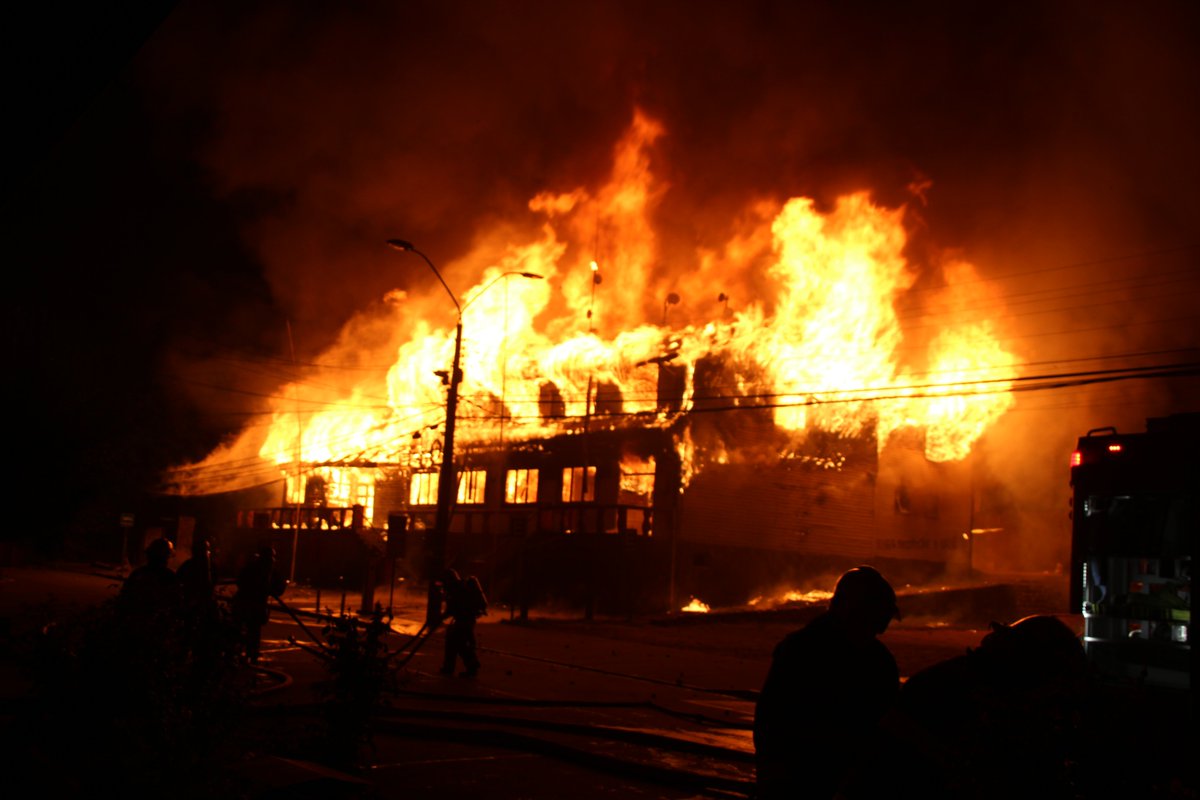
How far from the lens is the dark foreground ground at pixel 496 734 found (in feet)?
14.9

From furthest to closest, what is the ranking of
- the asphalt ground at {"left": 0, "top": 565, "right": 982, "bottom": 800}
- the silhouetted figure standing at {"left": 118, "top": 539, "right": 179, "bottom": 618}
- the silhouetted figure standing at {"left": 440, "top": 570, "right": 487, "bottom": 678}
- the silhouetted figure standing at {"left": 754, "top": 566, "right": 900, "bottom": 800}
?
the silhouetted figure standing at {"left": 440, "top": 570, "right": 487, "bottom": 678} → the asphalt ground at {"left": 0, "top": 565, "right": 982, "bottom": 800} → the silhouetted figure standing at {"left": 118, "top": 539, "right": 179, "bottom": 618} → the silhouetted figure standing at {"left": 754, "top": 566, "right": 900, "bottom": 800}

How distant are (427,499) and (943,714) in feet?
146

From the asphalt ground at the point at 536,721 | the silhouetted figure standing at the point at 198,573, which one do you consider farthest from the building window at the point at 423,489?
the silhouetted figure standing at the point at 198,573

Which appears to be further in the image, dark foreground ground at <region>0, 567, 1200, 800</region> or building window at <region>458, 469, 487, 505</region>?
building window at <region>458, 469, 487, 505</region>

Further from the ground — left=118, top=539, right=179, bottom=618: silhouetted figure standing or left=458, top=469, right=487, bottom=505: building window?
left=458, top=469, right=487, bottom=505: building window

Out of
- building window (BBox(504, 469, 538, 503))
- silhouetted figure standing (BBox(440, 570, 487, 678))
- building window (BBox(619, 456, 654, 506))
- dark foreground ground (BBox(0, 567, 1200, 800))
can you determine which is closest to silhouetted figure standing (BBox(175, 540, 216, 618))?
dark foreground ground (BBox(0, 567, 1200, 800))

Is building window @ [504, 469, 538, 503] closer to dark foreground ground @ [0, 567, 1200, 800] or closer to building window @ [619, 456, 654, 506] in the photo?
building window @ [619, 456, 654, 506]

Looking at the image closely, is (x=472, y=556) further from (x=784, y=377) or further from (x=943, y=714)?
(x=943, y=714)

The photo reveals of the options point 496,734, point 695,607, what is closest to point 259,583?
point 496,734

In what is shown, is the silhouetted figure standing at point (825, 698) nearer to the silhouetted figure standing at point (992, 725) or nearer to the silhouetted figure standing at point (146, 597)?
the silhouetted figure standing at point (992, 725)

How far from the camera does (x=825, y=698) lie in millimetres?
3799

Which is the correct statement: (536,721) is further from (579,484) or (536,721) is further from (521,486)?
(521,486)

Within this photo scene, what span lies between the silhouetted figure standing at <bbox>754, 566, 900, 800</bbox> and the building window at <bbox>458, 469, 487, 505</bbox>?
132 ft

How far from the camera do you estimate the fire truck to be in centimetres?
953
